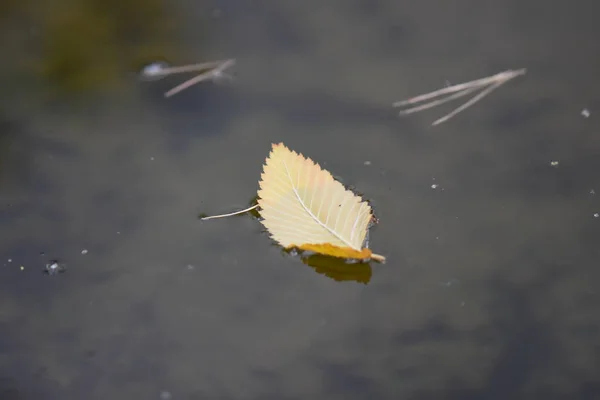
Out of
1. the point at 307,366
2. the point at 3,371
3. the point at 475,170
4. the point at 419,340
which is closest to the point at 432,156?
the point at 475,170

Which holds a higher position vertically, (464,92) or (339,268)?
(464,92)

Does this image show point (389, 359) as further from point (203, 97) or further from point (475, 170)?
point (203, 97)

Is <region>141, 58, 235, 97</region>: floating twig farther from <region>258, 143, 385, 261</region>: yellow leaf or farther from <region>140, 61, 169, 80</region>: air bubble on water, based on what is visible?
<region>258, 143, 385, 261</region>: yellow leaf

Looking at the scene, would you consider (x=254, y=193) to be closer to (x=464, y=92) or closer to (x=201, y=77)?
(x=201, y=77)

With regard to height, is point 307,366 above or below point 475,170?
below

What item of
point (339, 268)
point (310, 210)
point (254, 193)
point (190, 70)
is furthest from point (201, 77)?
point (339, 268)

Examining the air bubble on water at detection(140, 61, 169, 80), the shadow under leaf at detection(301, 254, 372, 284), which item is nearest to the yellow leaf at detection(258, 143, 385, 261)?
the shadow under leaf at detection(301, 254, 372, 284)

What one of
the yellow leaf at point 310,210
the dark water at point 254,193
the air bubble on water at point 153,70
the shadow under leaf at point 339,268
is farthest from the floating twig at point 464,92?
the air bubble on water at point 153,70
